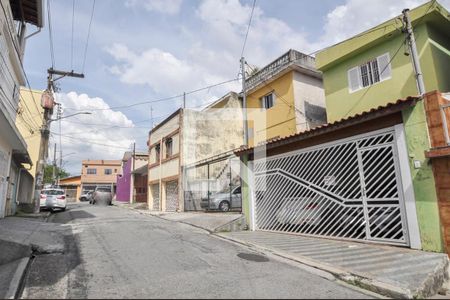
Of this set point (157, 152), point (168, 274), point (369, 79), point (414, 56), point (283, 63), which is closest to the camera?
point (168, 274)

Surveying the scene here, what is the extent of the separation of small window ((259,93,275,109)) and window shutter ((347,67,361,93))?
5.22 metres

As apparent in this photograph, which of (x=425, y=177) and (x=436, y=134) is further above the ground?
(x=436, y=134)

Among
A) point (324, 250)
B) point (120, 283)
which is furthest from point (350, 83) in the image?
point (120, 283)

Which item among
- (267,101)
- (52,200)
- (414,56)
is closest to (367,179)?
(414,56)

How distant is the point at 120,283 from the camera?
15.2ft

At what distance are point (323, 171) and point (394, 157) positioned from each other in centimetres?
223

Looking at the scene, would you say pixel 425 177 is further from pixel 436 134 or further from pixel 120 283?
pixel 120 283

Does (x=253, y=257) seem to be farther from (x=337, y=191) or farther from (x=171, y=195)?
(x=171, y=195)

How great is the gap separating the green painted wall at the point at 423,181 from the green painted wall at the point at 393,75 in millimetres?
5543

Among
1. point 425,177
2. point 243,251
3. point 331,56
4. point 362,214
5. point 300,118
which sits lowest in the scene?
point 243,251

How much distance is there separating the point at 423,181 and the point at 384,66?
7864 millimetres

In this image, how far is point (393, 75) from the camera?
12094 millimetres

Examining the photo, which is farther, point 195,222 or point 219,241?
point 195,222

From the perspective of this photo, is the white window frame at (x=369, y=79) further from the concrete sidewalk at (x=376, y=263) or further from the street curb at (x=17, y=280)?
the street curb at (x=17, y=280)
